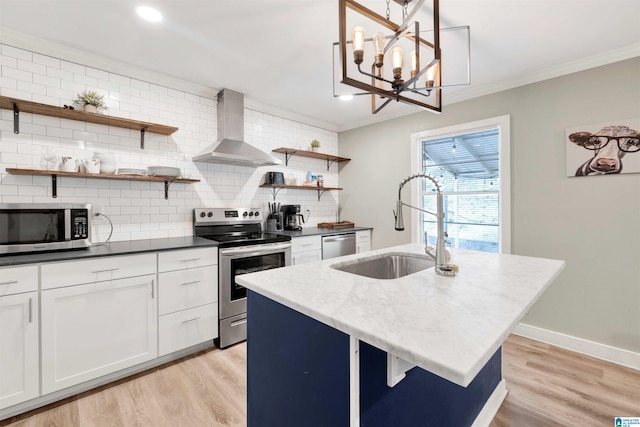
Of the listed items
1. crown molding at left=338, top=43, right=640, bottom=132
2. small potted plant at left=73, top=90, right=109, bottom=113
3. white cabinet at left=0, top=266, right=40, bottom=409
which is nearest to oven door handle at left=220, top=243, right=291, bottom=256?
white cabinet at left=0, top=266, right=40, bottom=409

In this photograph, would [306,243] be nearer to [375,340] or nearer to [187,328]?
[187,328]

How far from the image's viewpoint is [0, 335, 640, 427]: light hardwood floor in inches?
67.7

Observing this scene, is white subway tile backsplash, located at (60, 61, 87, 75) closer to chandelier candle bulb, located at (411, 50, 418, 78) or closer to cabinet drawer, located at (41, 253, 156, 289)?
cabinet drawer, located at (41, 253, 156, 289)

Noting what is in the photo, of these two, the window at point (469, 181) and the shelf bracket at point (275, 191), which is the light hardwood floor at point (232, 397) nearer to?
the window at point (469, 181)

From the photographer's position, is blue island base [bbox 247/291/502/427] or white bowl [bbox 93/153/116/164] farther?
white bowl [bbox 93/153/116/164]

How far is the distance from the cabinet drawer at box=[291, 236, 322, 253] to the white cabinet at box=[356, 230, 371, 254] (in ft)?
2.34

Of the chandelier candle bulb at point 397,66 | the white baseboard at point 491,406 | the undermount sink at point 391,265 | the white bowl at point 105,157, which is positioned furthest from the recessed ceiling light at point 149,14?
the white baseboard at point 491,406

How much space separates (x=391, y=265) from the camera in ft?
6.22

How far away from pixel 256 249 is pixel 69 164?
5.27 feet

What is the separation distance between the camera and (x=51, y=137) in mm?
2281

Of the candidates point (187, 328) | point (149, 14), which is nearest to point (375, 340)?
point (187, 328)

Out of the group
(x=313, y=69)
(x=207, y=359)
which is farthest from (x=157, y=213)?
(x=313, y=69)

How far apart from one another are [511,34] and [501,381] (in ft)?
8.15

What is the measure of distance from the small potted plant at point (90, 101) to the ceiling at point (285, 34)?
358mm
